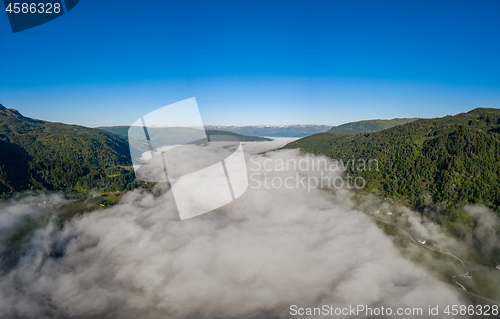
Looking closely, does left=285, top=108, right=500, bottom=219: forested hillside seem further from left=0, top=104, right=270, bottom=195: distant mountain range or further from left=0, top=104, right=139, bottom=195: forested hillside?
left=0, top=104, right=139, bottom=195: forested hillside

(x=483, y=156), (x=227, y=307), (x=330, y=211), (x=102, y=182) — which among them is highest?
(x=483, y=156)

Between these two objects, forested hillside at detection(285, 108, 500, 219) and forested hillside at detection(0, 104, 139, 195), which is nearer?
forested hillside at detection(285, 108, 500, 219)

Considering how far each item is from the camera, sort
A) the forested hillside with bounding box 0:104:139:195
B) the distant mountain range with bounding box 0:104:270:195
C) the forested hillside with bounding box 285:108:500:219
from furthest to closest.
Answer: the forested hillside with bounding box 0:104:139:195
the distant mountain range with bounding box 0:104:270:195
the forested hillside with bounding box 285:108:500:219

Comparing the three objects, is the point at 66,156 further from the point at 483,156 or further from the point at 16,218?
the point at 483,156

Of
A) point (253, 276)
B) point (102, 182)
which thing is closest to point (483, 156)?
point (253, 276)

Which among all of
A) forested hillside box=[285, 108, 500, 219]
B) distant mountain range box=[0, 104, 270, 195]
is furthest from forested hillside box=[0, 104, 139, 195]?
forested hillside box=[285, 108, 500, 219]

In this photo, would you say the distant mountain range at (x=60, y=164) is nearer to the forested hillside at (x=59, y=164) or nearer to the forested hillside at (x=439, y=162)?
the forested hillside at (x=59, y=164)

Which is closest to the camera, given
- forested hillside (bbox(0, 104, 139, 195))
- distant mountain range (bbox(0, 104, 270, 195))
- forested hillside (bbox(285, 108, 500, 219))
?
forested hillside (bbox(285, 108, 500, 219))
